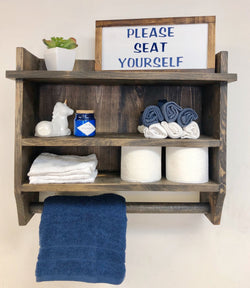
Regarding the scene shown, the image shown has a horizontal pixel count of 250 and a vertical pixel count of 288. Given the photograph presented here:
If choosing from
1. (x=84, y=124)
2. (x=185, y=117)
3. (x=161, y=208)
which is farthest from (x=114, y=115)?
(x=161, y=208)

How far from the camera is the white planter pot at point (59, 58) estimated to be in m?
0.86

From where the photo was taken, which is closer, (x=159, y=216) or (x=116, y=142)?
(x=116, y=142)

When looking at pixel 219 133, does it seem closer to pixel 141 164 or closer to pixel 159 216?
pixel 141 164

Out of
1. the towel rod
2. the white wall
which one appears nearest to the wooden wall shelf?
the towel rod

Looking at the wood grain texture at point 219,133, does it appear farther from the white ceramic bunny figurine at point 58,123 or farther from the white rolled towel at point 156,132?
the white ceramic bunny figurine at point 58,123

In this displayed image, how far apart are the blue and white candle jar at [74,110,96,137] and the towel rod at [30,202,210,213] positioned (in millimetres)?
292

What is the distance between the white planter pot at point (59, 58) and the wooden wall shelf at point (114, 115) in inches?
1.9

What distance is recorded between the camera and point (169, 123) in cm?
86

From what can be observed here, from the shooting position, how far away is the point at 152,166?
0.87 metres

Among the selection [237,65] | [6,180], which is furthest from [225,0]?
[6,180]

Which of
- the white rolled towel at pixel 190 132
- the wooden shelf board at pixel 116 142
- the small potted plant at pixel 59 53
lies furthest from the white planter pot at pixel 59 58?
the white rolled towel at pixel 190 132

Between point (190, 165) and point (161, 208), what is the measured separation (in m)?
0.19

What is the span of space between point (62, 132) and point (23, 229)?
0.47m

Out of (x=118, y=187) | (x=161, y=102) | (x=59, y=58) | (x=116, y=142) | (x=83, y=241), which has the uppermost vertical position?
(x=59, y=58)
